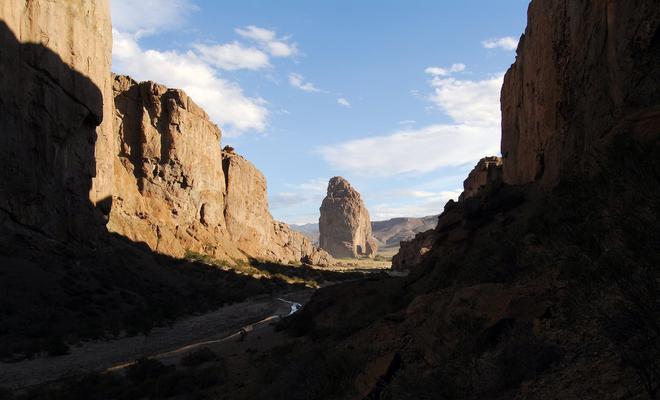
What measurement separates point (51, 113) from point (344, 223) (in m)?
157

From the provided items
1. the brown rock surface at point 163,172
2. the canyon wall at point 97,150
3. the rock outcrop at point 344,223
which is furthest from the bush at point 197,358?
the rock outcrop at point 344,223

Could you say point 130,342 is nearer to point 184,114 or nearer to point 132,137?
point 132,137

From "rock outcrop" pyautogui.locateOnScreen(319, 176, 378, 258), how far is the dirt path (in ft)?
492

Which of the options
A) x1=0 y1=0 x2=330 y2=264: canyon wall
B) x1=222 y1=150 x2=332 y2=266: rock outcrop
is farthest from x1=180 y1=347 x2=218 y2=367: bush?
x1=222 y1=150 x2=332 y2=266: rock outcrop

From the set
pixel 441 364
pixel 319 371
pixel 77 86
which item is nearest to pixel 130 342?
pixel 319 371

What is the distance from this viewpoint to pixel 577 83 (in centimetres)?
1680

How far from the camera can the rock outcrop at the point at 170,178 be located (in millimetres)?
50812

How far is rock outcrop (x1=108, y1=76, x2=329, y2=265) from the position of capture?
50812 mm

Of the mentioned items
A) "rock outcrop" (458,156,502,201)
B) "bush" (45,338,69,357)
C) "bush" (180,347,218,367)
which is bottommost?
"bush" (180,347,218,367)

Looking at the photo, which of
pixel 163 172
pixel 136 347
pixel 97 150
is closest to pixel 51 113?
pixel 97 150

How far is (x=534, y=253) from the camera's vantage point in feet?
34.8

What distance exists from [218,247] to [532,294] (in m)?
56.7

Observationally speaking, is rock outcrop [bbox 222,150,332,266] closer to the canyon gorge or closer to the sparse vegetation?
the canyon gorge

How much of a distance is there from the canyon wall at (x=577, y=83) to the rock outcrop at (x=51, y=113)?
31.4 meters
